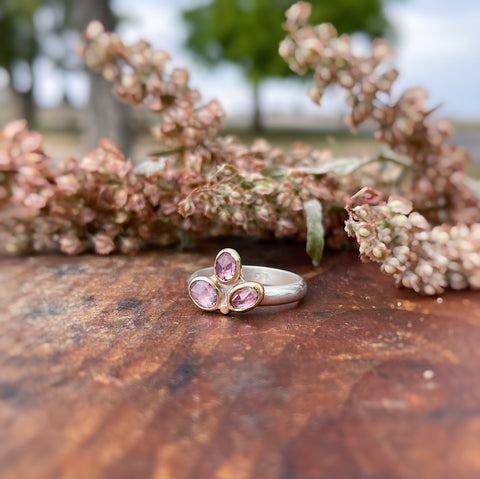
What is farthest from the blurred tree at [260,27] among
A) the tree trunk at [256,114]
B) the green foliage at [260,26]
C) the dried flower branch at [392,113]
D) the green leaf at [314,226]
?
the green leaf at [314,226]

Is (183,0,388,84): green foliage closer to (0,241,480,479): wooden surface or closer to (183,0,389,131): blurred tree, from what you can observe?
(183,0,389,131): blurred tree

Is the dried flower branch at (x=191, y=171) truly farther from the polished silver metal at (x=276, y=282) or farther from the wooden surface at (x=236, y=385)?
the wooden surface at (x=236, y=385)

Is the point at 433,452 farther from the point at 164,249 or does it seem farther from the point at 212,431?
the point at 164,249

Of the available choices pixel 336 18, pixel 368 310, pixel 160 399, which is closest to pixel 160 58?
pixel 368 310

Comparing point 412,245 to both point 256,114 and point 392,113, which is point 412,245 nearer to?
point 392,113

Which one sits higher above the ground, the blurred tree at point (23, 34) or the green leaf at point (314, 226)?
the blurred tree at point (23, 34)

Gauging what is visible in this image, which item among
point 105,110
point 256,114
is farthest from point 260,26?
point 105,110
